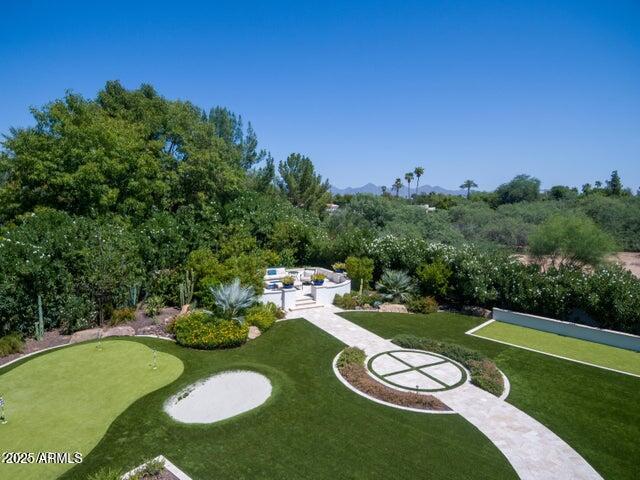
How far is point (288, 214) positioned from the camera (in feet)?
95.3

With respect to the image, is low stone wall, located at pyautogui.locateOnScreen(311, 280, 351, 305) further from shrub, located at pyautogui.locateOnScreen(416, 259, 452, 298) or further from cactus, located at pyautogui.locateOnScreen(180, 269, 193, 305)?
cactus, located at pyautogui.locateOnScreen(180, 269, 193, 305)

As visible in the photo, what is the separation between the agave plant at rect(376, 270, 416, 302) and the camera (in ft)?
67.4

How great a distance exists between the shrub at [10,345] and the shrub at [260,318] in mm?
7931

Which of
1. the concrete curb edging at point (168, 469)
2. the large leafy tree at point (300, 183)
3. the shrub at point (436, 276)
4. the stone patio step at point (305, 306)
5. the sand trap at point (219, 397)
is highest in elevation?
the large leafy tree at point (300, 183)

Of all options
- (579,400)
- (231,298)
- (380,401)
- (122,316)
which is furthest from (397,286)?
(122,316)

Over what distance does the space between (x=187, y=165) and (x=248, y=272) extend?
10.7 m

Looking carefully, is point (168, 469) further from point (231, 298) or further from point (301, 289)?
point (301, 289)

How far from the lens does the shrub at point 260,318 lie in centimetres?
1599

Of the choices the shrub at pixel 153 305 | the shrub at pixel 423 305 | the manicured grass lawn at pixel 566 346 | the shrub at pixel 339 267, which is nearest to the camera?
the manicured grass lawn at pixel 566 346

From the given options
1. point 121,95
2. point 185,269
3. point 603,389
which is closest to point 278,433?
point 603,389

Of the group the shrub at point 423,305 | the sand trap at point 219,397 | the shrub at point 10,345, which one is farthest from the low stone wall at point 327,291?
the shrub at point 10,345

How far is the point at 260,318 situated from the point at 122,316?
5.90 m

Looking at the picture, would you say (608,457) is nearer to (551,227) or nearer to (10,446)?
(10,446)

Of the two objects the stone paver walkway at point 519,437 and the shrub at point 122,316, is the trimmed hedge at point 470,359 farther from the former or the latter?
the shrub at point 122,316
